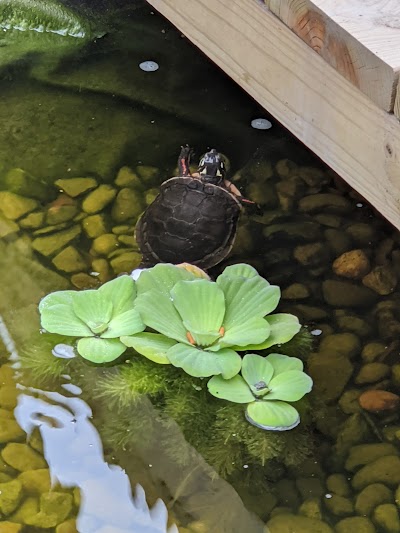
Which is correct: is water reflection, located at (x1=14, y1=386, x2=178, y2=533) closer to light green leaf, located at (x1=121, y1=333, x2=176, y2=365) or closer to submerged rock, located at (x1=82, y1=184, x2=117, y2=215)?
light green leaf, located at (x1=121, y1=333, x2=176, y2=365)

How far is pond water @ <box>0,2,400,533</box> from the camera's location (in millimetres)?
1604

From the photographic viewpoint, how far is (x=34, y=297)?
6.47 ft

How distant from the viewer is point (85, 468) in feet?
5.39

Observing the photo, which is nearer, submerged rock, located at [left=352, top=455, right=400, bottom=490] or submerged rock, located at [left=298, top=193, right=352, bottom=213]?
submerged rock, located at [left=352, top=455, right=400, bottom=490]

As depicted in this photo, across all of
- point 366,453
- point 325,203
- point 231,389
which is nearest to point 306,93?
point 325,203

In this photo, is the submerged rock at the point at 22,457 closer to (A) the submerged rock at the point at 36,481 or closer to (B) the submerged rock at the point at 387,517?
(A) the submerged rock at the point at 36,481

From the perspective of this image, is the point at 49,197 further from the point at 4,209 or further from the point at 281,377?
the point at 281,377

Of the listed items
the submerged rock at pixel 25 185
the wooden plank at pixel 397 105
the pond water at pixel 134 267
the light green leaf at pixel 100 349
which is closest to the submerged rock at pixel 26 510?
the pond water at pixel 134 267

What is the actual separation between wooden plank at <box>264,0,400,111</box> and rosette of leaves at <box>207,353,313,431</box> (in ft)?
1.91

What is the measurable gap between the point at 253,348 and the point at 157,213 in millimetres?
450

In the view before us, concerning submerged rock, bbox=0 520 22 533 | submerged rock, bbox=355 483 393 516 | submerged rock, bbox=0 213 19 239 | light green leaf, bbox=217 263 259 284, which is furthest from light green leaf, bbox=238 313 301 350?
submerged rock, bbox=0 213 19 239

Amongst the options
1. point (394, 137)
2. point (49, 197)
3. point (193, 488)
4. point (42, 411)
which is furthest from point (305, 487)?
point (49, 197)

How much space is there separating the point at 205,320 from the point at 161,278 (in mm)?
152

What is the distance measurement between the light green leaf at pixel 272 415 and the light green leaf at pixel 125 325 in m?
0.31
